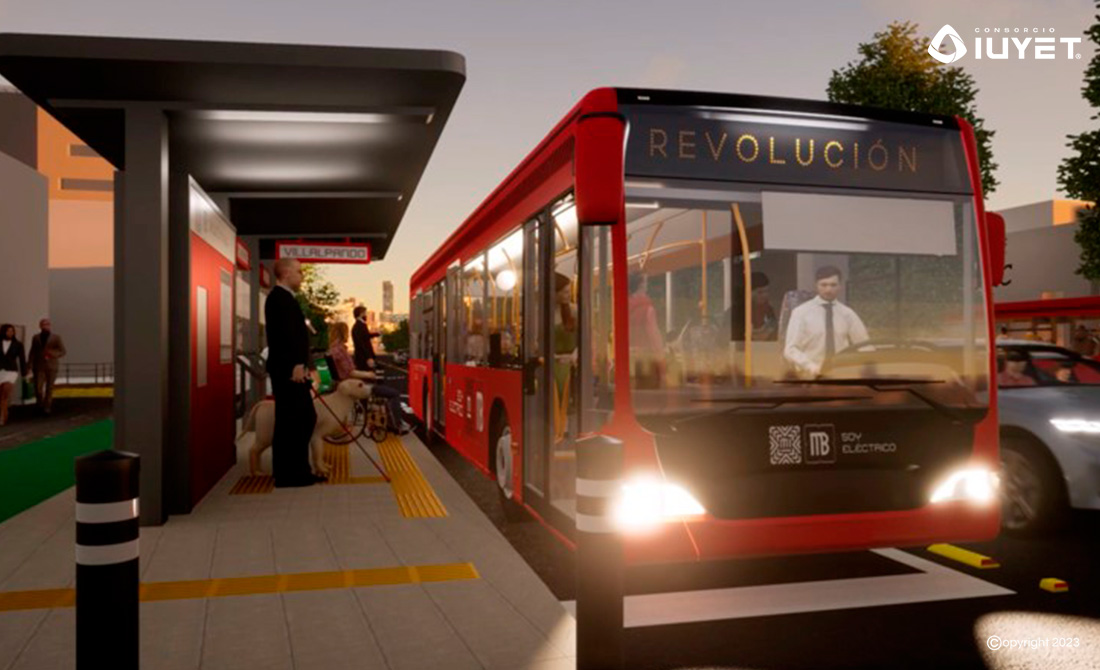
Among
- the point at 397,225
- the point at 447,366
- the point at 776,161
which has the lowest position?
the point at 447,366

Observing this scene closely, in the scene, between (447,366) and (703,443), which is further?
(447,366)

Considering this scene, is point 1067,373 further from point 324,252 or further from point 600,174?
point 324,252

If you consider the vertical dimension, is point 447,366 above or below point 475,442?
above

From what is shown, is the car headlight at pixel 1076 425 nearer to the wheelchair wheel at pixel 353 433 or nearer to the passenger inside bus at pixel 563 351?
the passenger inside bus at pixel 563 351

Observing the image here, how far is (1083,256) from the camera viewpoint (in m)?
25.2

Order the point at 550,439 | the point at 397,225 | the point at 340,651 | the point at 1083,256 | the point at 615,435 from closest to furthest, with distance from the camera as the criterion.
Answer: the point at 340,651 < the point at 615,435 < the point at 550,439 < the point at 397,225 < the point at 1083,256

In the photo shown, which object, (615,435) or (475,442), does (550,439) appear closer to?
(615,435)

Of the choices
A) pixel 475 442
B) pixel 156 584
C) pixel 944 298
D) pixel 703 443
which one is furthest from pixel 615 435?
pixel 475 442

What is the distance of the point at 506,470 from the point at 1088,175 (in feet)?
72.4

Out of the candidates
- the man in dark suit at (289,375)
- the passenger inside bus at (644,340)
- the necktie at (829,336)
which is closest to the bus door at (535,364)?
the passenger inside bus at (644,340)

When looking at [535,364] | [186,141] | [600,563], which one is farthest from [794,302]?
[186,141]

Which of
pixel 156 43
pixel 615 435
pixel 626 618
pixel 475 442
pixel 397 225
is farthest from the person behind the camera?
pixel 397 225

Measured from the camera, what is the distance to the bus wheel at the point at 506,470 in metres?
7.92

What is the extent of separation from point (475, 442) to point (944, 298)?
5247mm
